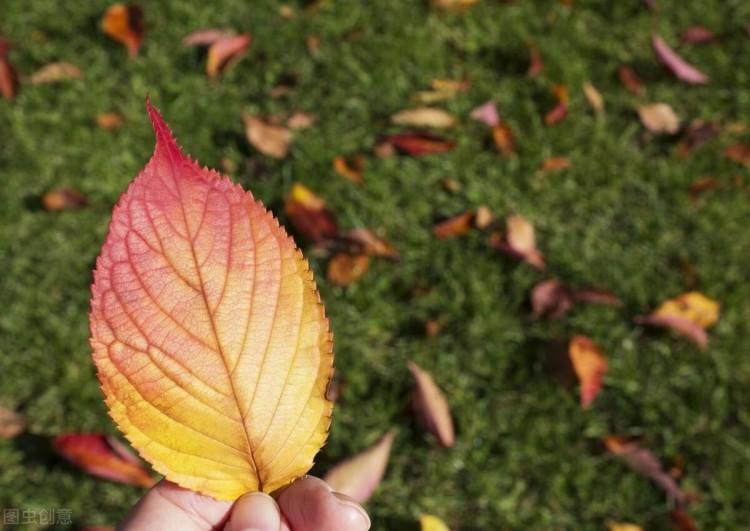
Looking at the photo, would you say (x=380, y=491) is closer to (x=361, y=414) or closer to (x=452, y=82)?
(x=361, y=414)

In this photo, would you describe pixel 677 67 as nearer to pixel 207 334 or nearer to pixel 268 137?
pixel 268 137

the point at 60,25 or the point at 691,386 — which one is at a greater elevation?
the point at 60,25

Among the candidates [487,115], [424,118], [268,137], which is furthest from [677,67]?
[268,137]

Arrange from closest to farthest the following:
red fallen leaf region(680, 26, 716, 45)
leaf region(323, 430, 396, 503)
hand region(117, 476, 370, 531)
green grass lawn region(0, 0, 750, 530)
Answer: hand region(117, 476, 370, 531) → leaf region(323, 430, 396, 503) → green grass lawn region(0, 0, 750, 530) → red fallen leaf region(680, 26, 716, 45)

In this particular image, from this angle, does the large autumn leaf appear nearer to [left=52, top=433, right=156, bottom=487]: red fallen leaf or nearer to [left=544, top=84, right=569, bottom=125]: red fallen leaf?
[left=52, top=433, right=156, bottom=487]: red fallen leaf

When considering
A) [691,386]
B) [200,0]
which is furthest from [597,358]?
[200,0]

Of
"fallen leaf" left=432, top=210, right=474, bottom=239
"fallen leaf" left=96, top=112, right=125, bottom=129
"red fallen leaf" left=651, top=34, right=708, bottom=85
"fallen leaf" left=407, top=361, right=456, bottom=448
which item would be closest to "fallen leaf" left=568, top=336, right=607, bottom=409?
"fallen leaf" left=407, top=361, right=456, bottom=448

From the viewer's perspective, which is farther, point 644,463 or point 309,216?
point 309,216
